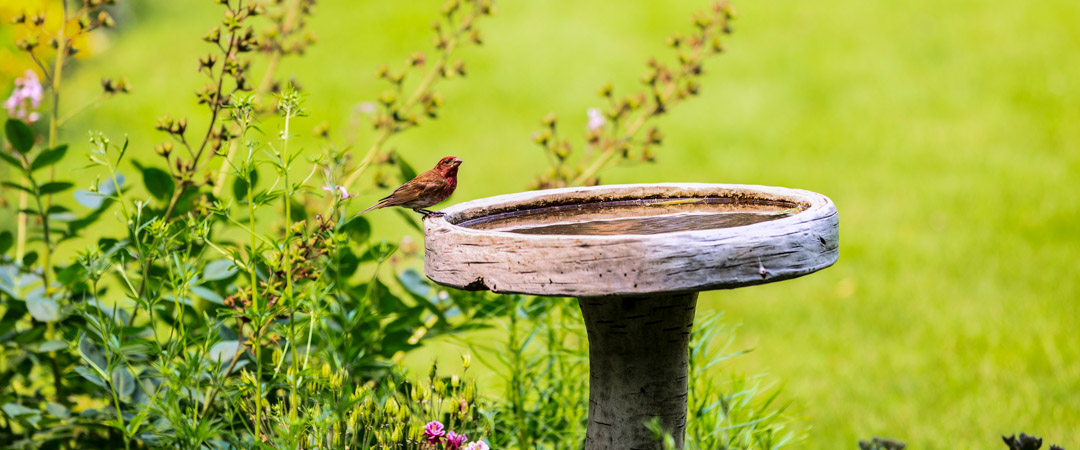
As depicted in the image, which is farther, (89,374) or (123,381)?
(123,381)

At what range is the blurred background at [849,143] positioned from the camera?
459 centimetres

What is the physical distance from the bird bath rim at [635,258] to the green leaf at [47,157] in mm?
1265

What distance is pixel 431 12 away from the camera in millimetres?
10422

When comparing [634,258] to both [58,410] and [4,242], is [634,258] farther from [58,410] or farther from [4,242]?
[4,242]

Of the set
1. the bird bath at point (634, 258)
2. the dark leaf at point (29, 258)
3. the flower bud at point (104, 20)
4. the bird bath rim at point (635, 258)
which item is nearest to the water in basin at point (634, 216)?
the bird bath at point (634, 258)

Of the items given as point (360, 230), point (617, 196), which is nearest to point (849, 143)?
point (617, 196)

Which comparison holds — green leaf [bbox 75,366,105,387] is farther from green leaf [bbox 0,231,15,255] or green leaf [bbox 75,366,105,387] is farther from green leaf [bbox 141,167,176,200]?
green leaf [bbox 0,231,15,255]

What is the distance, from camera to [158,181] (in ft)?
8.97

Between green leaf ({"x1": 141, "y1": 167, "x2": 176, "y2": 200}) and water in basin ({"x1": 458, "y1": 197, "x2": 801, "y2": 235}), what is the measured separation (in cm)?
88

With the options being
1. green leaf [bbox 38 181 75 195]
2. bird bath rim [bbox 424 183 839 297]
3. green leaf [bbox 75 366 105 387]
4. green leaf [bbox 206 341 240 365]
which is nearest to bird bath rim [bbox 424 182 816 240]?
bird bath rim [bbox 424 183 839 297]

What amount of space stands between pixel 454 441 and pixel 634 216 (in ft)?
2.68

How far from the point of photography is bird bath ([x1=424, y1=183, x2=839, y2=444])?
1.85 metres

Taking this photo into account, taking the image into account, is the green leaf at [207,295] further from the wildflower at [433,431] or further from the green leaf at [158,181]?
the wildflower at [433,431]

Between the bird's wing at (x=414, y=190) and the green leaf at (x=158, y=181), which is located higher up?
the green leaf at (x=158, y=181)
